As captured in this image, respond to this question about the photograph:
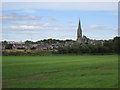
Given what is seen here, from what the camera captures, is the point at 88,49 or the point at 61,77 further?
the point at 88,49

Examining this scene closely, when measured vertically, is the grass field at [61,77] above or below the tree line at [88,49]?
below

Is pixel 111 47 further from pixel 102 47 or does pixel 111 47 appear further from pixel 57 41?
pixel 57 41

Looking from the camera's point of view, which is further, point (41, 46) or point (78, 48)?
point (41, 46)

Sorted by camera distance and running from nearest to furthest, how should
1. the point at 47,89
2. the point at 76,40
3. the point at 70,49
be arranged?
1. the point at 47,89
2. the point at 70,49
3. the point at 76,40

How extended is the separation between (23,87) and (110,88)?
575 centimetres

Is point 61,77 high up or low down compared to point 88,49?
down

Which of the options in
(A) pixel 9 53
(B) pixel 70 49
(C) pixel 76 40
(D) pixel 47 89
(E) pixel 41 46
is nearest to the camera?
(D) pixel 47 89

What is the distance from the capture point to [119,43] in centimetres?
8375

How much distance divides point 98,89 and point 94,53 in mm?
74550

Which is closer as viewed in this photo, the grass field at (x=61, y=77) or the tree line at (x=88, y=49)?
the grass field at (x=61, y=77)

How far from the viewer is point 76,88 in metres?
15.9

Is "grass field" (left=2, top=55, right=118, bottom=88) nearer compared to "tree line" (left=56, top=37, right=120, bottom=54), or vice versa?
"grass field" (left=2, top=55, right=118, bottom=88)

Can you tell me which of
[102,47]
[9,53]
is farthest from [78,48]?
[9,53]

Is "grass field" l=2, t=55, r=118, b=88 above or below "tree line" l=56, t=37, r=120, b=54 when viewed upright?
below
